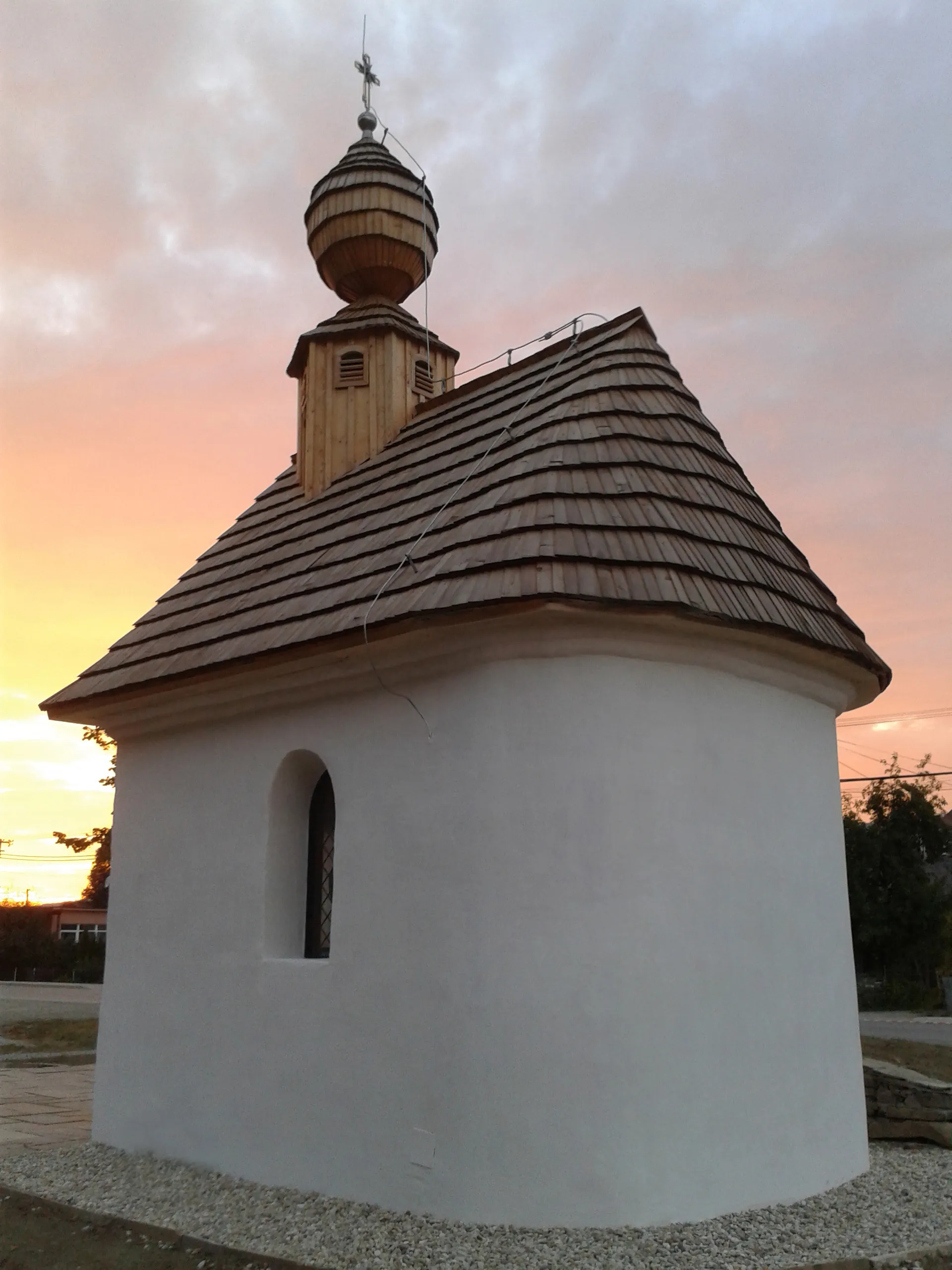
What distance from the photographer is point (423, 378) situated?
1148cm

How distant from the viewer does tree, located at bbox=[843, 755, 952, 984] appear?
2773 cm

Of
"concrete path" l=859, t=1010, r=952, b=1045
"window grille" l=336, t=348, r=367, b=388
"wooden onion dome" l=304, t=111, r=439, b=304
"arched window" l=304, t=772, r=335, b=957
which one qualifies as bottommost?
"concrete path" l=859, t=1010, r=952, b=1045

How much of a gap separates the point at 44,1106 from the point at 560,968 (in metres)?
7.17

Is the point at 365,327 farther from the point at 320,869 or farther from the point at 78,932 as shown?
the point at 78,932

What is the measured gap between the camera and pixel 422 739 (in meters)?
6.70

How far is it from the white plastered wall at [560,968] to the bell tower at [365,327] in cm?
402

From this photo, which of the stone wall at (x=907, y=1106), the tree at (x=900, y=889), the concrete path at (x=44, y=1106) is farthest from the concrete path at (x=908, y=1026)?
the concrete path at (x=44, y=1106)

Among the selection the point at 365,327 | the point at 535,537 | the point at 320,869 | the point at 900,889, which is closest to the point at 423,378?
the point at 365,327

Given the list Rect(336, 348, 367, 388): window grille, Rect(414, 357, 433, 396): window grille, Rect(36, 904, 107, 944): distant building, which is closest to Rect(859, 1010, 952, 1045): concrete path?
Rect(414, 357, 433, 396): window grille

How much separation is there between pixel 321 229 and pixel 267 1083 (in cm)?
858

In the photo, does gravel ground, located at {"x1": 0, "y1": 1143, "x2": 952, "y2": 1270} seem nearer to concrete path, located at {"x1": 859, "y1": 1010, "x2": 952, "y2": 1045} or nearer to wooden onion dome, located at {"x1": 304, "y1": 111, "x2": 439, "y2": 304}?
wooden onion dome, located at {"x1": 304, "y1": 111, "x2": 439, "y2": 304}

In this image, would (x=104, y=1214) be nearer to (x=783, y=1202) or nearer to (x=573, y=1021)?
(x=573, y=1021)

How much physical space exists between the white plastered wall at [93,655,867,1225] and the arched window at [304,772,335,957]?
31 cm

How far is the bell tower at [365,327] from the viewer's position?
424 inches
